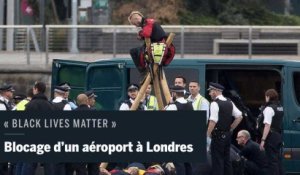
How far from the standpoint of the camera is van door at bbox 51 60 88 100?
23.4 metres

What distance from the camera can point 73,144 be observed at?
56.3 feet

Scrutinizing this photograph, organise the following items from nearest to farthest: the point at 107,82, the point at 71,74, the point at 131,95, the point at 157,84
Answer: the point at 157,84 < the point at 131,95 < the point at 107,82 < the point at 71,74

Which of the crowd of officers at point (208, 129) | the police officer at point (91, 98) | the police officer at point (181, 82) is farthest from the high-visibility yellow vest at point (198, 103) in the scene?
the police officer at point (91, 98)

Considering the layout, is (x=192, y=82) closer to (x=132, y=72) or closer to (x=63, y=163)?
(x=132, y=72)

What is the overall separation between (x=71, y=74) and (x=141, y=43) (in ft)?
26.1

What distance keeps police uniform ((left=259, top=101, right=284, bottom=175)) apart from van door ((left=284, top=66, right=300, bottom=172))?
20.0 inches

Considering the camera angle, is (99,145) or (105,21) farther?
(105,21)

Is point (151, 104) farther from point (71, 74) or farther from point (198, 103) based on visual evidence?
point (71, 74)

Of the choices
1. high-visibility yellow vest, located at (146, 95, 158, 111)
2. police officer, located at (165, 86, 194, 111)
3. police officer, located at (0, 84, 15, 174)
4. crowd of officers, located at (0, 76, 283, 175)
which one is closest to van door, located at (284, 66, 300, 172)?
crowd of officers, located at (0, 76, 283, 175)

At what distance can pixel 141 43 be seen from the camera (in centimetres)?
3147

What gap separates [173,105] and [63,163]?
2023 mm

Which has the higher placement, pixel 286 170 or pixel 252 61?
pixel 252 61

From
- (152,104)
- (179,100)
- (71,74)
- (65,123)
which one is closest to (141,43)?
(71,74)

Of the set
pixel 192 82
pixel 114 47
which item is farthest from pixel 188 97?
pixel 114 47
